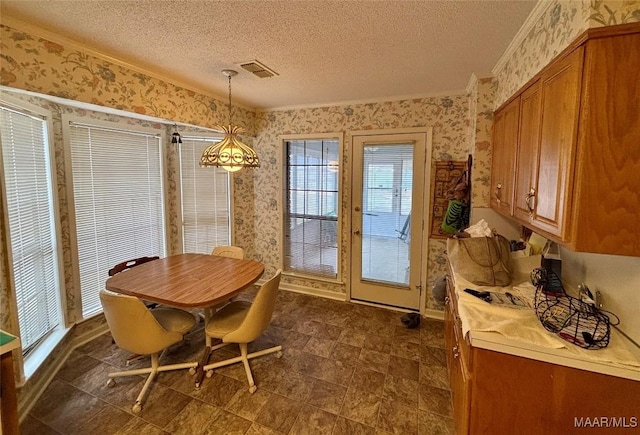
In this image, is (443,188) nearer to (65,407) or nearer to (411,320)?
(411,320)

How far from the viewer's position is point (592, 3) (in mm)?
1049

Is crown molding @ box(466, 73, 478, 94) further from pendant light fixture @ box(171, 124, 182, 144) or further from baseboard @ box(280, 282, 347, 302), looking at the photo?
pendant light fixture @ box(171, 124, 182, 144)

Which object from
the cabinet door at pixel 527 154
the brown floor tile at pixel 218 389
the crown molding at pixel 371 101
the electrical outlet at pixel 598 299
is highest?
the crown molding at pixel 371 101

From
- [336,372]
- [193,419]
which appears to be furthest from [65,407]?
[336,372]

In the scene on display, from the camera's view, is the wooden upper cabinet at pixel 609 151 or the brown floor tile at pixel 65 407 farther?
the brown floor tile at pixel 65 407

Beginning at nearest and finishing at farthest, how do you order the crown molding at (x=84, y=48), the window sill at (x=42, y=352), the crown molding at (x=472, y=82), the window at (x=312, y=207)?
1. the crown molding at (x=84, y=48)
2. the window sill at (x=42, y=352)
3. the crown molding at (x=472, y=82)
4. the window at (x=312, y=207)

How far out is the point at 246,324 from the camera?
2.09 m

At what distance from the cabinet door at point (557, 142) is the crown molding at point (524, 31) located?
0.40 meters

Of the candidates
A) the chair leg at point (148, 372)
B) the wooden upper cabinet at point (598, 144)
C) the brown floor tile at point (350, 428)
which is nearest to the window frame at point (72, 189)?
the chair leg at point (148, 372)

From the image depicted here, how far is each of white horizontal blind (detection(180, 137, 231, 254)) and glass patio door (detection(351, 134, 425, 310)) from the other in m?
1.77

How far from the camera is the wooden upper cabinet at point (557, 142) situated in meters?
1.10

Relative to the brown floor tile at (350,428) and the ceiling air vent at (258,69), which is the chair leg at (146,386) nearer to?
the brown floor tile at (350,428)

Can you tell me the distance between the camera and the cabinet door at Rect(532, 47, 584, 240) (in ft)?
3.60

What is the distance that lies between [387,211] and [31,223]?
321cm
